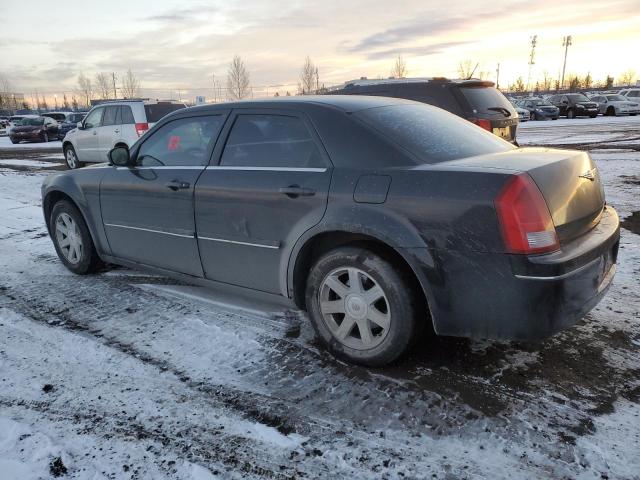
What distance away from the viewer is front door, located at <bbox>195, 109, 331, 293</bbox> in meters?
3.15

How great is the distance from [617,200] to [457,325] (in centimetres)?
582

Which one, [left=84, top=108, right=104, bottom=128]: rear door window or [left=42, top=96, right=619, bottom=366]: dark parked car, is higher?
[left=84, top=108, right=104, bottom=128]: rear door window

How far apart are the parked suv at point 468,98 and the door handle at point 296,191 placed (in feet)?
16.5

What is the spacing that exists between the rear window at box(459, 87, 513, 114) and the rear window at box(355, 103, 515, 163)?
425cm

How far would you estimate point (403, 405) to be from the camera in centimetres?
266

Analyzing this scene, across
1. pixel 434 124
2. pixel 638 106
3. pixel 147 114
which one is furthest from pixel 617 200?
pixel 638 106

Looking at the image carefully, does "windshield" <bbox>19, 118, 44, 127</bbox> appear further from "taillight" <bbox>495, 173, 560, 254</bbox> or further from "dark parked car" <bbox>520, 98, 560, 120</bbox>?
"taillight" <bbox>495, 173, 560, 254</bbox>

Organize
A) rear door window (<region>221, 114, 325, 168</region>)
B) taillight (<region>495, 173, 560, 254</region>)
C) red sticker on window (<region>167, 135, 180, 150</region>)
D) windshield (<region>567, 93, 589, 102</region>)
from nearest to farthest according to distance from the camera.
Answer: taillight (<region>495, 173, 560, 254</region>) → rear door window (<region>221, 114, 325, 168</region>) → red sticker on window (<region>167, 135, 180, 150</region>) → windshield (<region>567, 93, 589, 102</region>)

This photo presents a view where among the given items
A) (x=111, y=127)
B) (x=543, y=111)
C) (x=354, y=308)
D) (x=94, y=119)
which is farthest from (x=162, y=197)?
(x=543, y=111)

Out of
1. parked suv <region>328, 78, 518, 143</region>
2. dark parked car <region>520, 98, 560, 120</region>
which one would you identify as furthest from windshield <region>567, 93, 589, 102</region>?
parked suv <region>328, 78, 518, 143</region>

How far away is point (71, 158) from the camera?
14.7 m

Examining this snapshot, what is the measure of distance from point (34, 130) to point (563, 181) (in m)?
30.6

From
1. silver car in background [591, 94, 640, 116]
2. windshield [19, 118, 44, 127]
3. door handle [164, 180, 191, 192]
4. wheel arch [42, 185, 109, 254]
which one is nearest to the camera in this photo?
door handle [164, 180, 191, 192]

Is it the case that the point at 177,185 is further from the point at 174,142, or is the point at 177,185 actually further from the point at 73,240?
the point at 73,240
